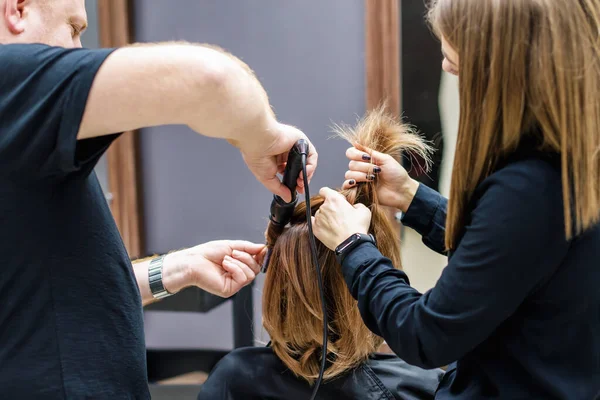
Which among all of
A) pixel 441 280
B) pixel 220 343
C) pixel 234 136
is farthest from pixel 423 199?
pixel 220 343

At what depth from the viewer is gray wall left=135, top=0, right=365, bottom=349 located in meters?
2.48

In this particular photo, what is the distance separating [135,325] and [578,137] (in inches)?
29.4

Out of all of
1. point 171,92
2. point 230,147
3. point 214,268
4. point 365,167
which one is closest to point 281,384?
point 214,268

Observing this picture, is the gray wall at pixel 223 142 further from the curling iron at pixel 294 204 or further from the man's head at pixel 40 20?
the man's head at pixel 40 20

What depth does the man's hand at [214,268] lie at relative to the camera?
1.21 m

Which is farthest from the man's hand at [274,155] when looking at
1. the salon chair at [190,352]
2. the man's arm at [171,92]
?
the salon chair at [190,352]

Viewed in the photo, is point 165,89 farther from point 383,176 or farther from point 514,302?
point 383,176

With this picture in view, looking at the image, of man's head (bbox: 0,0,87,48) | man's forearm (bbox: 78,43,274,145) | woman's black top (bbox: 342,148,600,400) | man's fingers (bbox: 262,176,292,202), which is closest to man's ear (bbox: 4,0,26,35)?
man's head (bbox: 0,0,87,48)

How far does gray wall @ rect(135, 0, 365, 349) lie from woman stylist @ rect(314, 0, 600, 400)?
63.8 inches

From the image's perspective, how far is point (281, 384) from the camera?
1235mm

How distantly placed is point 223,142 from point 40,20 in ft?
6.07

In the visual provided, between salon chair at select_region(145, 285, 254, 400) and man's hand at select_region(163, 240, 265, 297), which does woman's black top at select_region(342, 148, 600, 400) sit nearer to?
man's hand at select_region(163, 240, 265, 297)

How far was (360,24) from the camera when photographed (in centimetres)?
242

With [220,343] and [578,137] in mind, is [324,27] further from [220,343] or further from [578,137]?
[578,137]
